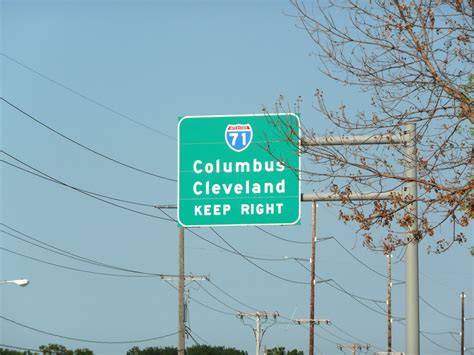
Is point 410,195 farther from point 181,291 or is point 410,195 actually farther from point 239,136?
point 181,291

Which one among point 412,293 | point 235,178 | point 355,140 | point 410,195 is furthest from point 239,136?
point 410,195

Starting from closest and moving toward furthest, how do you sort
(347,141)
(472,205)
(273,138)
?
(472,205), (347,141), (273,138)

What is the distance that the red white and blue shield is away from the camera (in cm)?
2152

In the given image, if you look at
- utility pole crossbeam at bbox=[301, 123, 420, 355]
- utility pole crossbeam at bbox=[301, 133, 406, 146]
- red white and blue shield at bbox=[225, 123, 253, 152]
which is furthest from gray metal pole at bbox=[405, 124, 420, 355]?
red white and blue shield at bbox=[225, 123, 253, 152]

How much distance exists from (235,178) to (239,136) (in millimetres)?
771

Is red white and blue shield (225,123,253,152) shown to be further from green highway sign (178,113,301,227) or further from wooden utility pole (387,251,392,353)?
wooden utility pole (387,251,392,353)

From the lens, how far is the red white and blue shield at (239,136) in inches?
847

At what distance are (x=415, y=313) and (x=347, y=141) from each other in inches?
116

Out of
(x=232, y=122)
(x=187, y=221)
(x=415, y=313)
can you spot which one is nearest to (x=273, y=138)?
(x=232, y=122)

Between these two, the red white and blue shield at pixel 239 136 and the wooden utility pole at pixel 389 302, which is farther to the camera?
the wooden utility pole at pixel 389 302

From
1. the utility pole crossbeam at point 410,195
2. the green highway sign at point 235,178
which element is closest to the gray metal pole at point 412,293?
the utility pole crossbeam at point 410,195

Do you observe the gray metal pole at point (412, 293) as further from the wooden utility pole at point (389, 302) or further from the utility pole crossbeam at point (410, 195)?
the wooden utility pole at point (389, 302)

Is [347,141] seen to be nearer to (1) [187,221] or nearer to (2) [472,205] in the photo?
(2) [472,205]

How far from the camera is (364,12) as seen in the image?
17.2 m
